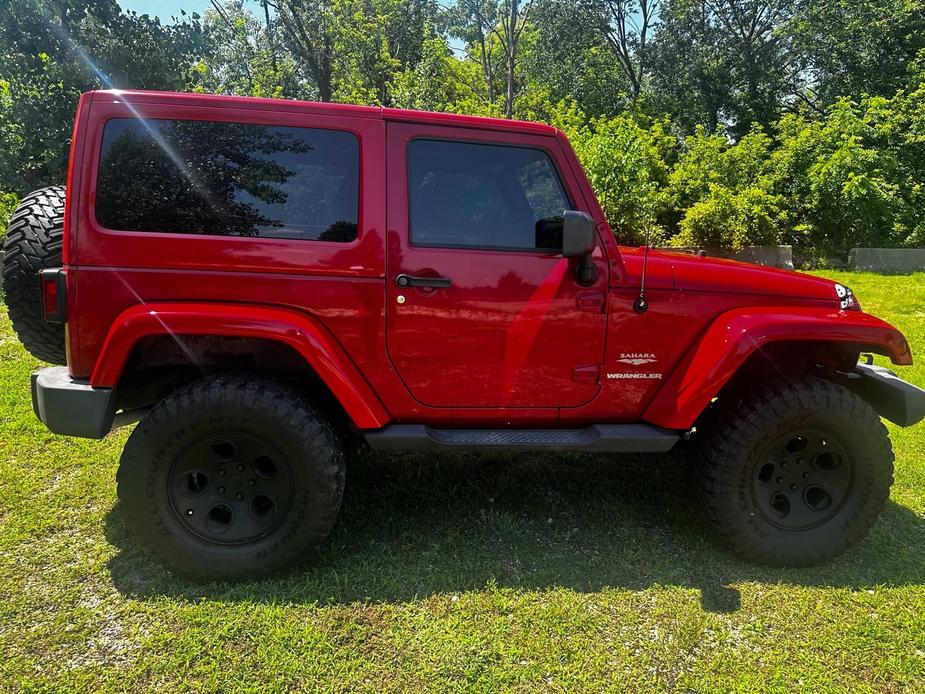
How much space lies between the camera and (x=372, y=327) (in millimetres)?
2502

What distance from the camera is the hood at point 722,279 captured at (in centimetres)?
265

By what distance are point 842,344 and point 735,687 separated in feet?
5.69

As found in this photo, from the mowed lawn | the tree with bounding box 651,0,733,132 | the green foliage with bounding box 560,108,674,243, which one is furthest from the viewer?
the tree with bounding box 651,0,733,132

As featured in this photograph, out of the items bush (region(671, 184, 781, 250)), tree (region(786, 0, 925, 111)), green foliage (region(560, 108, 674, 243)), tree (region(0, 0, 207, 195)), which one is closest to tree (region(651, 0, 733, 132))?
tree (region(786, 0, 925, 111))

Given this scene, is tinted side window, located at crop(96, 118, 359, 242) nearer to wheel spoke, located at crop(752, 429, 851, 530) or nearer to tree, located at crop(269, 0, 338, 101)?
wheel spoke, located at crop(752, 429, 851, 530)

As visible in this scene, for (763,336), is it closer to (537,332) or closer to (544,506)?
(537,332)

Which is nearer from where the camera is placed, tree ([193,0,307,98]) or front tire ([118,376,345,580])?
front tire ([118,376,345,580])

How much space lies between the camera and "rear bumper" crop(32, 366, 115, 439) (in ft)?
7.69

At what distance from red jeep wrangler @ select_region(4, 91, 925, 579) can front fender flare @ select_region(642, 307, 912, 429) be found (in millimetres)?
11

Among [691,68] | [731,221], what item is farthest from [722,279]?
[691,68]

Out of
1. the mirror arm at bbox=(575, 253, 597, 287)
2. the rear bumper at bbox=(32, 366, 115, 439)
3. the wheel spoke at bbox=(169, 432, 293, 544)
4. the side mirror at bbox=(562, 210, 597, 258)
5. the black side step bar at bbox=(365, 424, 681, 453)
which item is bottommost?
the wheel spoke at bbox=(169, 432, 293, 544)

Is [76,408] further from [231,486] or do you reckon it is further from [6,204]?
[6,204]

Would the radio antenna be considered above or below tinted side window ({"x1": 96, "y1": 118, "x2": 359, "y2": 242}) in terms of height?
below

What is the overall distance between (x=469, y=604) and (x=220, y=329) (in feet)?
5.11
